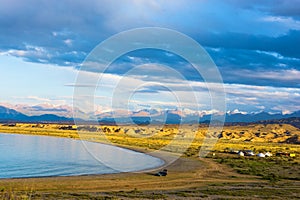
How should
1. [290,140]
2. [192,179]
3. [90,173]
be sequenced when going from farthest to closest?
[290,140] < [90,173] < [192,179]

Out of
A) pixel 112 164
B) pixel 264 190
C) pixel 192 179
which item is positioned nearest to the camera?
pixel 264 190

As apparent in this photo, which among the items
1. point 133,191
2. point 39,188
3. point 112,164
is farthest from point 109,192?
point 112,164

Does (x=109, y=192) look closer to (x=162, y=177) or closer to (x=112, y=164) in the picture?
(x=162, y=177)

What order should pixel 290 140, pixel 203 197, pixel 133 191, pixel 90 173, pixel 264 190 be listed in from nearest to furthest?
pixel 203 197
pixel 133 191
pixel 264 190
pixel 90 173
pixel 290 140

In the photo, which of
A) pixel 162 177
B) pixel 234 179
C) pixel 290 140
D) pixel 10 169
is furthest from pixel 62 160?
pixel 290 140

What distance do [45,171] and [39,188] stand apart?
596 inches

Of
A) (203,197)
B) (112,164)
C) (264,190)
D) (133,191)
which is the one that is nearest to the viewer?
(203,197)

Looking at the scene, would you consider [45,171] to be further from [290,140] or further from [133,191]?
[290,140]

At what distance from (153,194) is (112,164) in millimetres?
29429

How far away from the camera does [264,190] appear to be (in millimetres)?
37500

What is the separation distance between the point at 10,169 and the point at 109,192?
22.4 m

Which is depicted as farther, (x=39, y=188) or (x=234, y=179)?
(x=234, y=179)

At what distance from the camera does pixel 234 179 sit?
46656 millimetres

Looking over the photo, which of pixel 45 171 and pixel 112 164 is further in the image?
pixel 112 164
